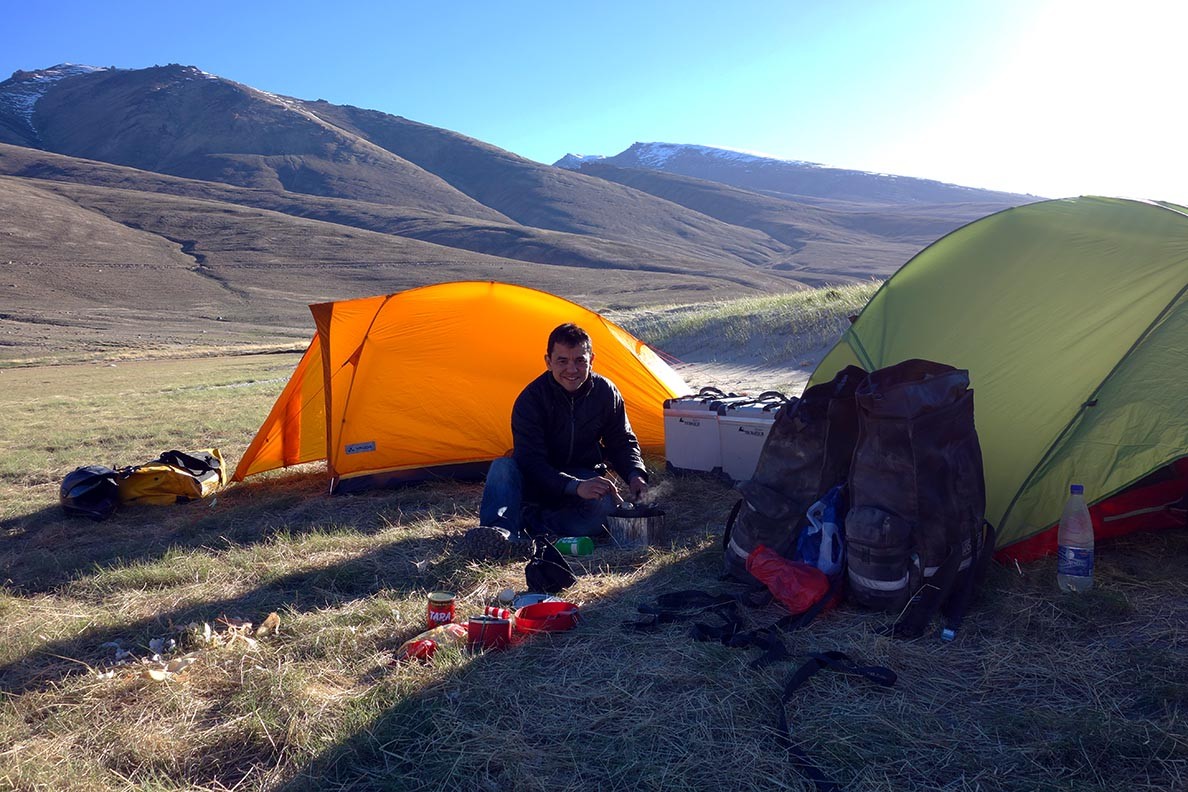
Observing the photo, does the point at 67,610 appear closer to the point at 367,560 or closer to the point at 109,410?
the point at 367,560

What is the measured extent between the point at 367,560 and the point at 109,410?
11.1m

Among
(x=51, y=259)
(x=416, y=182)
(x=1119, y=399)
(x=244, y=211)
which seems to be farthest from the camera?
(x=416, y=182)

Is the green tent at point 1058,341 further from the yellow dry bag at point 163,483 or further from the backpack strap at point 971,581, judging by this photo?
the yellow dry bag at point 163,483

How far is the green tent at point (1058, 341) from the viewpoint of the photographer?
3.90 meters

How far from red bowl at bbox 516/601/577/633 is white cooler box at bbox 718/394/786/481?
2735mm

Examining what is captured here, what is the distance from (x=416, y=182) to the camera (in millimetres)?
133750

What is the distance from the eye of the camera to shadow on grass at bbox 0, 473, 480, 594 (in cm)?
527

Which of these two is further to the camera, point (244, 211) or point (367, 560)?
point (244, 211)

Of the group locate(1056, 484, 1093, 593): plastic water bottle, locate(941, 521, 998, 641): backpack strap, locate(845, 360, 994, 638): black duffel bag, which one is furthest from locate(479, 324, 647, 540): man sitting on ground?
locate(1056, 484, 1093, 593): plastic water bottle

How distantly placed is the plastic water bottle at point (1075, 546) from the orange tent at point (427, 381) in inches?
159

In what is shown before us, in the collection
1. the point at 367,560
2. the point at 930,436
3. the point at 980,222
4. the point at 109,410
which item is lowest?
the point at 109,410

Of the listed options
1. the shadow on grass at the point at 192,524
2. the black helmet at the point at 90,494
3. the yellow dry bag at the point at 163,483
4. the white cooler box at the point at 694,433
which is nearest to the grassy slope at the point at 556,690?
the shadow on grass at the point at 192,524

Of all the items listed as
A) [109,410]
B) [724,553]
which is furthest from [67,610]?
[109,410]

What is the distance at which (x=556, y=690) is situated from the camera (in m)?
3.12
